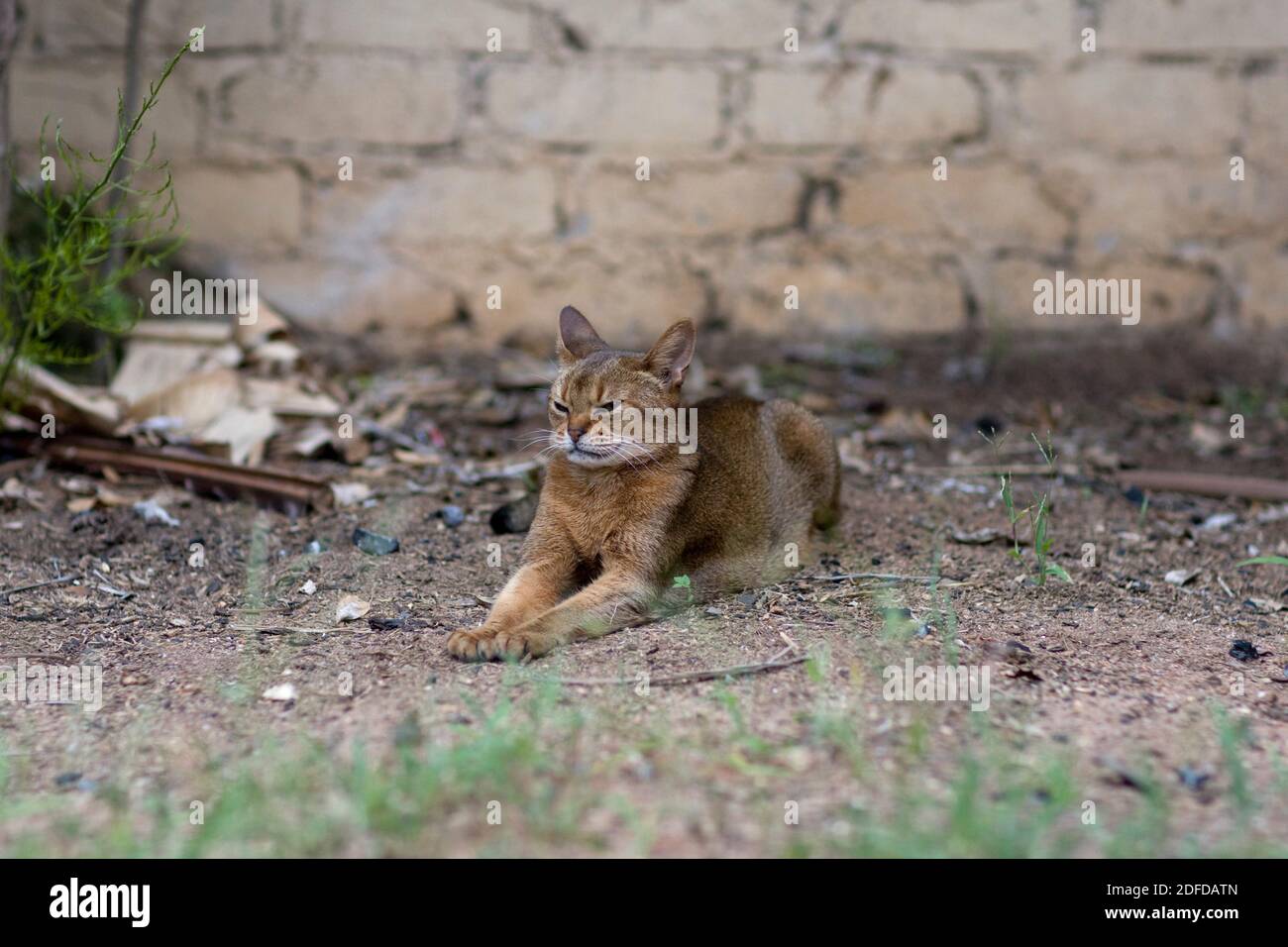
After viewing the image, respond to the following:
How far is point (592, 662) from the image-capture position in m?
3.52

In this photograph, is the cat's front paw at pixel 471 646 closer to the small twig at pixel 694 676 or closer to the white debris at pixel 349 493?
the small twig at pixel 694 676

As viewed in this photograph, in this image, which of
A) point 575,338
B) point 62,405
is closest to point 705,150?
point 575,338

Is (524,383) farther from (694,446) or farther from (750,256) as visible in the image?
(694,446)

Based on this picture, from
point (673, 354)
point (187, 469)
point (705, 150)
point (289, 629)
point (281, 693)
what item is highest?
point (705, 150)

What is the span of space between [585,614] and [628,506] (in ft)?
1.41

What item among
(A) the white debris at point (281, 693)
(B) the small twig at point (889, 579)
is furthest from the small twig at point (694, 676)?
(B) the small twig at point (889, 579)

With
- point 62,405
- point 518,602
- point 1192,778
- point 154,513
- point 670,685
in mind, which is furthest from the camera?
point 62,405

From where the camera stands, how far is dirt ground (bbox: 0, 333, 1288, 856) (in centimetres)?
262

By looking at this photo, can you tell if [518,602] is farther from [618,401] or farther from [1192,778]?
[1192,778]

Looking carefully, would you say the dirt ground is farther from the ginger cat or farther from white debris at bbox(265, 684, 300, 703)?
the ginger cat

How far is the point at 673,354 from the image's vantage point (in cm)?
418

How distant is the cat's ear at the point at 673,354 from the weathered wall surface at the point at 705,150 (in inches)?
111

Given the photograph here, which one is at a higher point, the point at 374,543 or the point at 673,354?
the point at 673,354

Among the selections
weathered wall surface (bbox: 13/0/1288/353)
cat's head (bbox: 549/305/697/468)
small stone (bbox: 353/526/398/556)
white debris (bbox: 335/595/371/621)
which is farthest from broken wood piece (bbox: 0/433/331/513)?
weathered wall surface (bbox: 13/0/1288/353)
